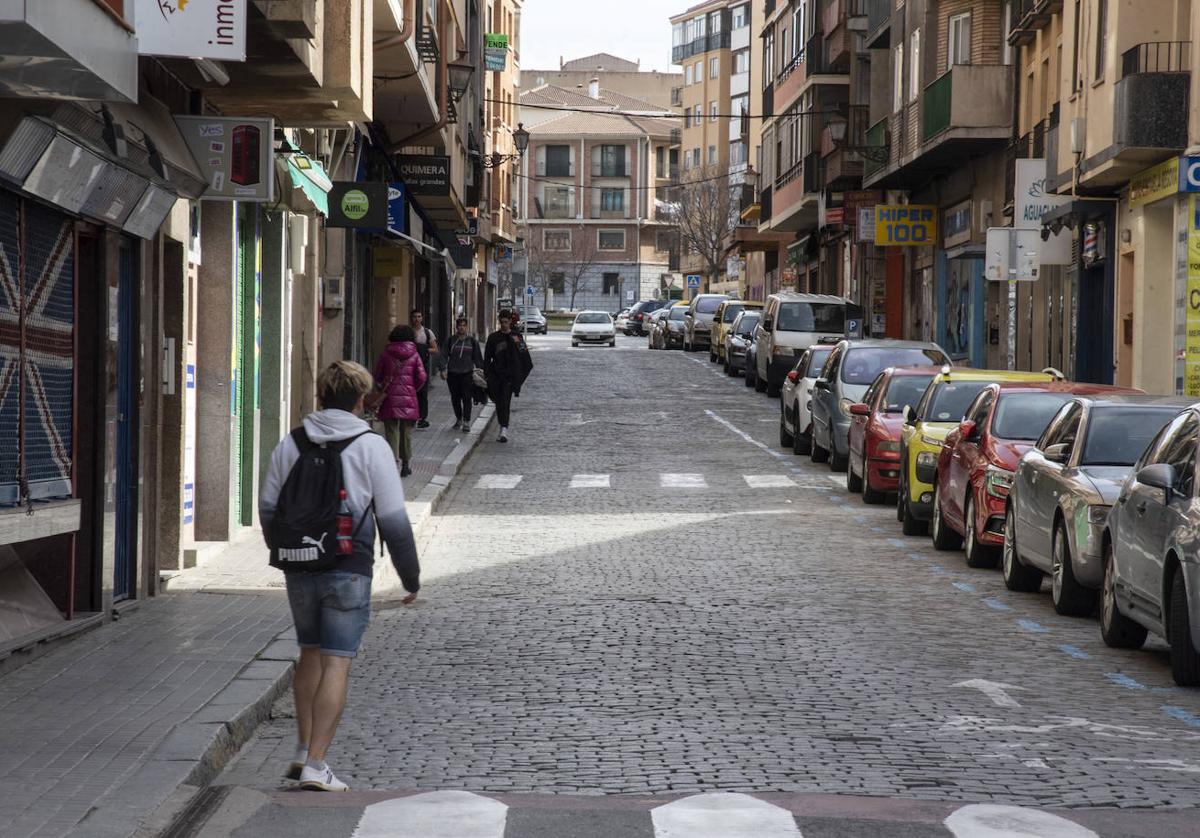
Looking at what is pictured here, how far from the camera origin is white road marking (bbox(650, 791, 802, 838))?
21.7ft

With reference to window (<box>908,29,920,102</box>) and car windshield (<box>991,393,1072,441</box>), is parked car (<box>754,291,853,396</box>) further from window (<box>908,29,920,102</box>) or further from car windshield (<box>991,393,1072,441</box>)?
car windshield (<box>991,393,1072,441</box>)

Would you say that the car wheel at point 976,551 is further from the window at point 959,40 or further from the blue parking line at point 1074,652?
the window at point 959,40

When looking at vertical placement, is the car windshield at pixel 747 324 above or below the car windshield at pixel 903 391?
above

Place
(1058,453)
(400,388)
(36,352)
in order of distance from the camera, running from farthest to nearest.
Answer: (400,388), (1058,453), (36,352)

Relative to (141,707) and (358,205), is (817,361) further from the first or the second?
(141,707)

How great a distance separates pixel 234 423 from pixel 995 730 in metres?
9.37

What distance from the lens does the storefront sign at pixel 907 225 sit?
45.4m

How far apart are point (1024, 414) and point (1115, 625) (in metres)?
5.36

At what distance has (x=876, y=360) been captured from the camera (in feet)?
87.2

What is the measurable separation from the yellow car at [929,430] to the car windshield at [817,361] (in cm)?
875

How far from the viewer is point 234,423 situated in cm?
1673

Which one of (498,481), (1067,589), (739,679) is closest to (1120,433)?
(1067,589)

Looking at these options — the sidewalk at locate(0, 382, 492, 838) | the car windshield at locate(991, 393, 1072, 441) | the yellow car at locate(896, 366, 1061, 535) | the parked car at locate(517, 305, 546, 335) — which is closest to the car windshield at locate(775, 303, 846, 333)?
the yellow car at locate(896, 366, 1061, 535)

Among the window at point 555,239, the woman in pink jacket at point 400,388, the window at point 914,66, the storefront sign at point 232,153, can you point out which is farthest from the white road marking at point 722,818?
the window at point 555,239
